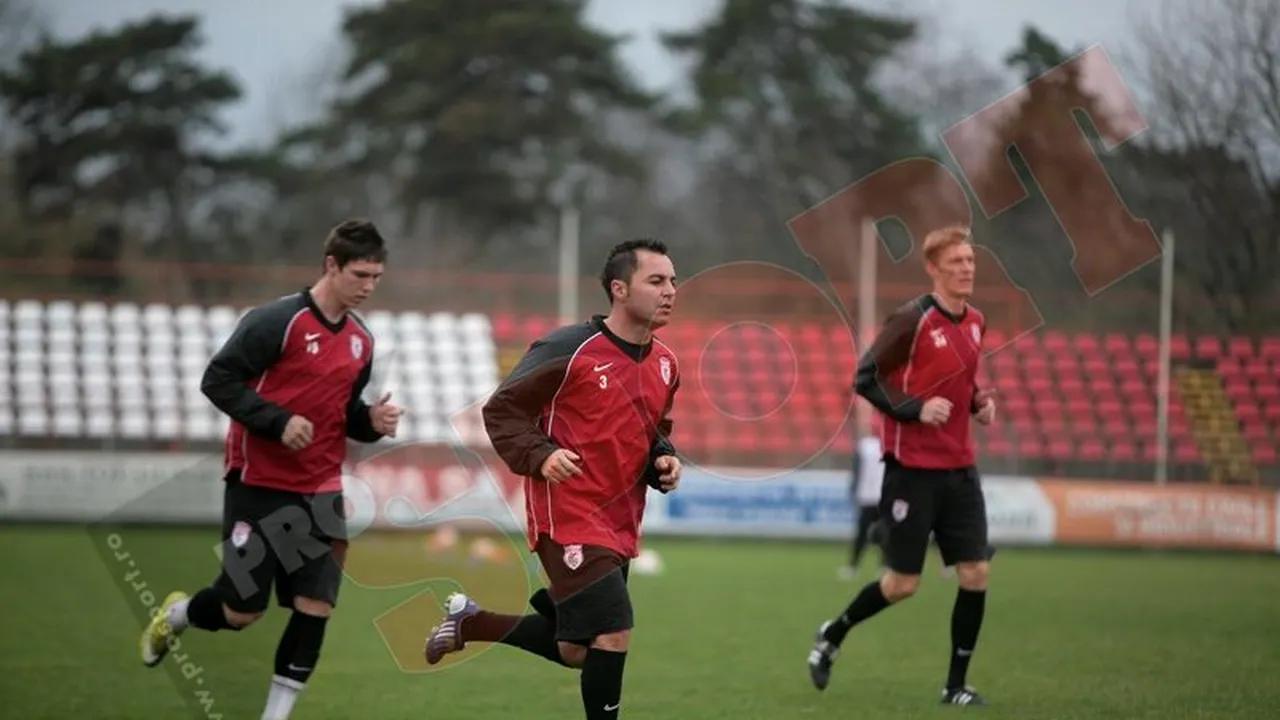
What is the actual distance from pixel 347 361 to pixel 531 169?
3031 cm

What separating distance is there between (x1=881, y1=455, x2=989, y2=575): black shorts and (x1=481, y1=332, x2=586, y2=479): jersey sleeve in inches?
113

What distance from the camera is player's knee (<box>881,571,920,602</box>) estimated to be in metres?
8.88

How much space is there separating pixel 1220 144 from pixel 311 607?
12.0 metres

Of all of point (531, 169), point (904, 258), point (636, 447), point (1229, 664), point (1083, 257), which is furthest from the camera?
point (531, 169)

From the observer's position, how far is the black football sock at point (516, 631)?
22.7 feet

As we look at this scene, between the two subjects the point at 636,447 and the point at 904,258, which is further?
the point at 904,258

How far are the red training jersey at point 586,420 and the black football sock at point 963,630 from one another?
2.68 metres

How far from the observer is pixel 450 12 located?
3812 cm

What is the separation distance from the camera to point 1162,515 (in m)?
22.1

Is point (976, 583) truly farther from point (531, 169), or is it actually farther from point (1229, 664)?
point (531, 169)

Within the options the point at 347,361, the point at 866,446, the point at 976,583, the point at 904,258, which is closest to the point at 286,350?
the point at 347,361

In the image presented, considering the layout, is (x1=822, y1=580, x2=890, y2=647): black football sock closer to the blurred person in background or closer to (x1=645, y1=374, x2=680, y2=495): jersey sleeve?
(x1=645, y1=374, x2=680, y2=495): jersey sleeve

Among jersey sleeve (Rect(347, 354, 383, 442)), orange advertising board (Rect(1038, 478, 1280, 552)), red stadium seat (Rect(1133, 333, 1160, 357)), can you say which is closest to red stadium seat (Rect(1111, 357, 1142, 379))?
red stadium seat (Rect(1133, 333, 1160, 357))

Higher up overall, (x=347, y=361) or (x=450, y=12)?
(x=450, y=12)
